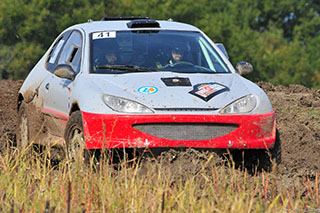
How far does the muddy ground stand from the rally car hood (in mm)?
484

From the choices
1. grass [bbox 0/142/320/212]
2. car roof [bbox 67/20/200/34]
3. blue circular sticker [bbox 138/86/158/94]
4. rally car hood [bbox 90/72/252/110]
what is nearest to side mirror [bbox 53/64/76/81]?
rally car hood [bbox 90/72/252/110]

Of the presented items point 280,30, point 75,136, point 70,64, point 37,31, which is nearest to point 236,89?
point 75,136

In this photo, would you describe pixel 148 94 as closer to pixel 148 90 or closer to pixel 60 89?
pixel 148 90

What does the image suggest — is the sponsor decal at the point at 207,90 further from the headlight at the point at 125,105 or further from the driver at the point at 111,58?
the driver at the point at 111,58

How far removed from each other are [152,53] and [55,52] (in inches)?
66.1

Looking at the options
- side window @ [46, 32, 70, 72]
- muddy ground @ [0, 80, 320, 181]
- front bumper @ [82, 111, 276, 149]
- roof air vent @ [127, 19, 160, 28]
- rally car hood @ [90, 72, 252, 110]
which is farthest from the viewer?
side window @ [46, 32, 70, 72]

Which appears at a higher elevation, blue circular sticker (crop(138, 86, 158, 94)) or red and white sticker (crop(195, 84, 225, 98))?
blue circular sticker (crop(138, 86, 158, 94))

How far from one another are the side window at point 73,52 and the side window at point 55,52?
0.51 ft

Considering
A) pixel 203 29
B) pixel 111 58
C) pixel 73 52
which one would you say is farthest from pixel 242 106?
pixel 203 29

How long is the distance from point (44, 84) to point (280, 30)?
5060cm

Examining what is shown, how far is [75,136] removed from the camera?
24.0 ft

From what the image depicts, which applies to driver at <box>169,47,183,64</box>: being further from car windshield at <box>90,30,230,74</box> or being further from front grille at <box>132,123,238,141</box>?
front grille at <box>132,123,238,141</box>

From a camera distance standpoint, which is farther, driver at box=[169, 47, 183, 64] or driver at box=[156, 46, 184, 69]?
driver at box=[169, 47, 183, 64]

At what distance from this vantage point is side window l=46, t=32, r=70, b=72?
920 centimetres
